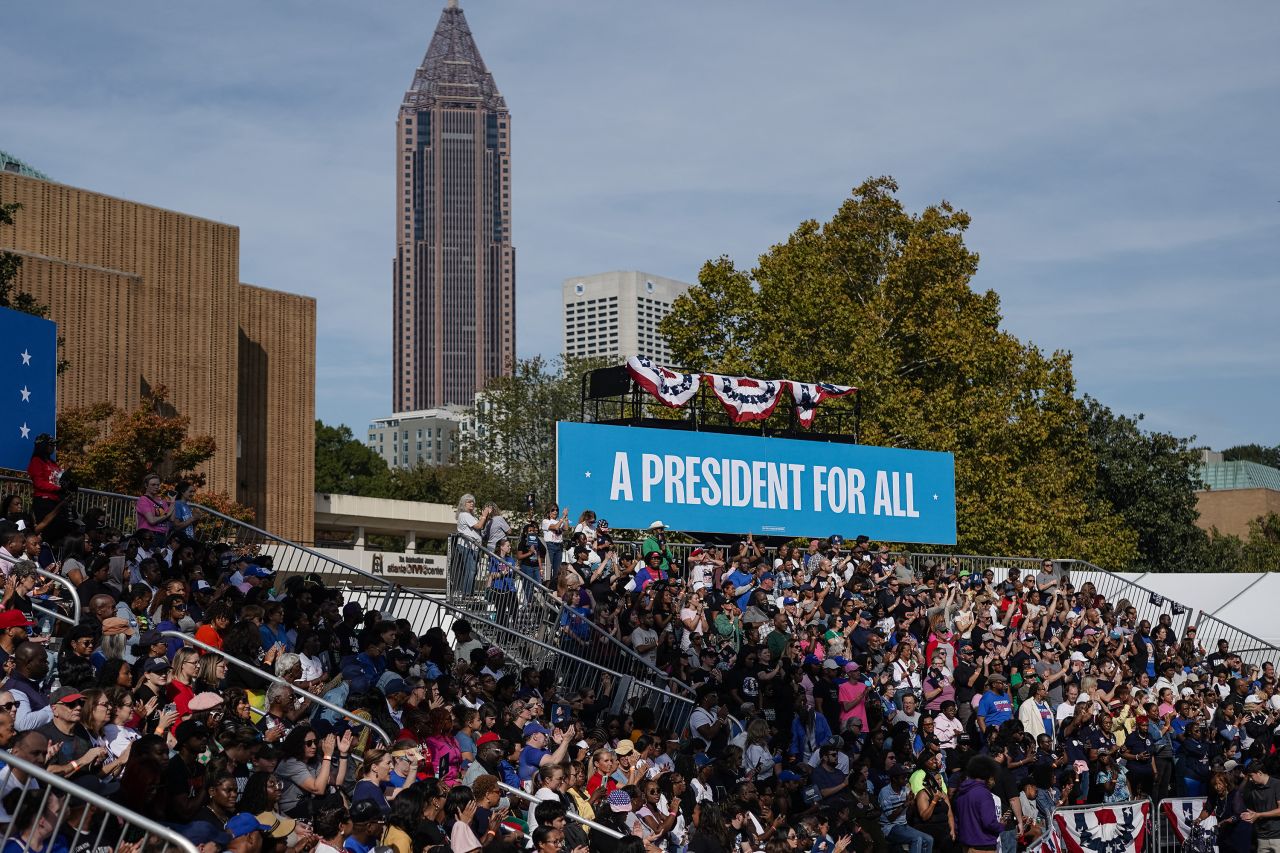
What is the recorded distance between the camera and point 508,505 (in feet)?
238

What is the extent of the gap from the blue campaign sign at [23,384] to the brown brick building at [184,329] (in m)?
33.6

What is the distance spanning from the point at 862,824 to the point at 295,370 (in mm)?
53790

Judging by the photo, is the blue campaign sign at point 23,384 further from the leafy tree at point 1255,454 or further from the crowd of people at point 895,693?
the leafy tree at point 1255,454

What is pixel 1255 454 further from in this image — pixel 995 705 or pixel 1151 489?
pixel 995 705

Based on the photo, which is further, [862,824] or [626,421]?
[626,421]

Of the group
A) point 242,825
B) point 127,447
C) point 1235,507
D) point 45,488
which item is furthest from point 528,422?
point 242,825

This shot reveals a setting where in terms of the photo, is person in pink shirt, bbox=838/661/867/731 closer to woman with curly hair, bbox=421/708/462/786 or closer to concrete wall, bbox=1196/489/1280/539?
woman with curly hair, bbox=421/708/462/786

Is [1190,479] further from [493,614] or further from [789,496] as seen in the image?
[493,614]

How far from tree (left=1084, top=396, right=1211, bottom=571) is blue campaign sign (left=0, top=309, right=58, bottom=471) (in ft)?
159

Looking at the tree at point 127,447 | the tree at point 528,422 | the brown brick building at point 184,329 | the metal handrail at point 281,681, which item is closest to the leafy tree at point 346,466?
the tree at point 528,422

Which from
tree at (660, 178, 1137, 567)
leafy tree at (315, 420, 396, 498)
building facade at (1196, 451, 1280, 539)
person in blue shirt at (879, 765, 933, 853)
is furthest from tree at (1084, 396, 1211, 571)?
leafy tree at (315, 420, 396, 498)

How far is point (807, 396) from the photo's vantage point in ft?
93.2

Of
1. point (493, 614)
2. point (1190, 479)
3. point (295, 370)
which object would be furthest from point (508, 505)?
point (493, 614)

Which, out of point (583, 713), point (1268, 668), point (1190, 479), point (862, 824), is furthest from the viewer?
point (1190, 479)
